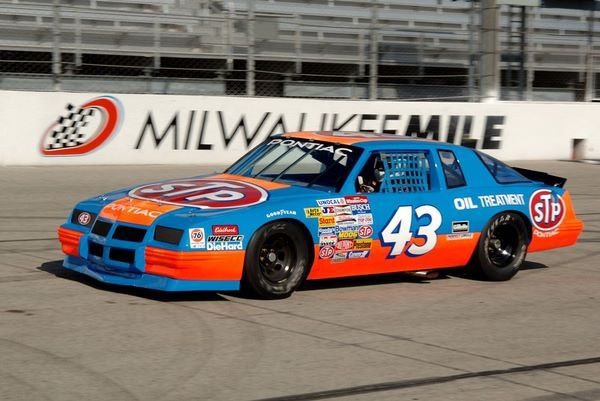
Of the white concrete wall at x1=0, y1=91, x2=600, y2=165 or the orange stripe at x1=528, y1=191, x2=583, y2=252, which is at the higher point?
the white concrete wall at x1=0, y1=91, x2=600, y2=165

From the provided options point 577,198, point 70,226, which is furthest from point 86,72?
point 70,226

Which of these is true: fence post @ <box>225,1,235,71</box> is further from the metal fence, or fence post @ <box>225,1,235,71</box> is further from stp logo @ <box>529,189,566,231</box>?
stp logo @ <box>529,189,566,231</box>

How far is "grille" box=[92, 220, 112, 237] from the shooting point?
705 cm

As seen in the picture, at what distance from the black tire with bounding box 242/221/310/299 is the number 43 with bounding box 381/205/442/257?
31.7 inches

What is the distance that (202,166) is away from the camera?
1741 cm

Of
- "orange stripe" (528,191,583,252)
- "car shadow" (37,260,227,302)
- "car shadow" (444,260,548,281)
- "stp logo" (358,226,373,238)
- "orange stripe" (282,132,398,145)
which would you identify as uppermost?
"orange stripe" (282,132,398,145)

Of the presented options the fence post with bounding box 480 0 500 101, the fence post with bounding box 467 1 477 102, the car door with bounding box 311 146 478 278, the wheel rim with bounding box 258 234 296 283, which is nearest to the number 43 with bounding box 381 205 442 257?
the car door with bounding box 311 146 478 278

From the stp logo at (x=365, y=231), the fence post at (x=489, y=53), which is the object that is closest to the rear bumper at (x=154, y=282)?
the stp logo at (x=365, y=231)

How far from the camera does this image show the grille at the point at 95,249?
7.03m

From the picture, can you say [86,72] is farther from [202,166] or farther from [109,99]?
[202,166]

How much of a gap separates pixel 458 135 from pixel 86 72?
25.0 ft

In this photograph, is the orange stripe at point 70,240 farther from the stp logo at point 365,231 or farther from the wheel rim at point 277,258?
the stp logo at point 365,231

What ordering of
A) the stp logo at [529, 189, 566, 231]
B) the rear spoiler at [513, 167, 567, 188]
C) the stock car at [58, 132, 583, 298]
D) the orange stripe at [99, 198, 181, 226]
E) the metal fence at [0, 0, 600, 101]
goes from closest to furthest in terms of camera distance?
the stock car at [58, 132, 583, 298]
the orange stripe at [99, 198, 181, 226]
the stp logo at [529, 189, 566, 231]
the rear spoiler at [513, 167, 567, 188]
the metal fence at [0, 0, 600, 101]

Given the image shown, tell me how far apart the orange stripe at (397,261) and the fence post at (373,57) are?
1159cm
